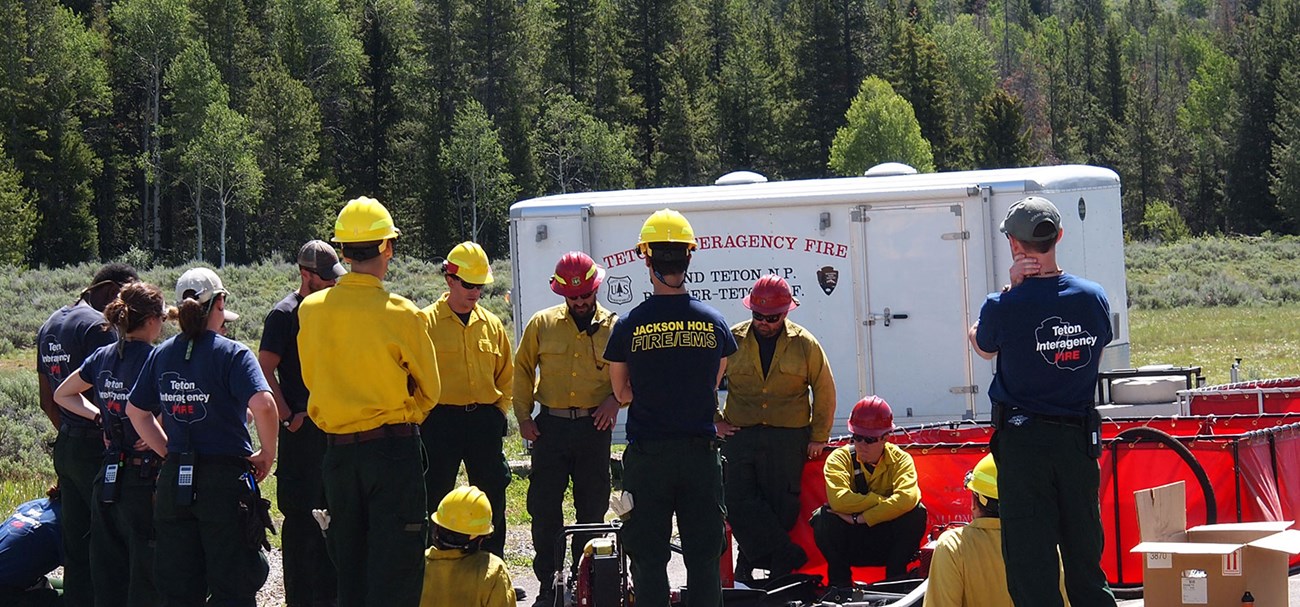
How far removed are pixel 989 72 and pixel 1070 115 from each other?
6.31 metres

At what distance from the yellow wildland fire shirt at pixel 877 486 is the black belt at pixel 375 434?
2.56m

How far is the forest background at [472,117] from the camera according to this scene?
5794cm

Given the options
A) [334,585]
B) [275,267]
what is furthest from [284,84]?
[334,585]

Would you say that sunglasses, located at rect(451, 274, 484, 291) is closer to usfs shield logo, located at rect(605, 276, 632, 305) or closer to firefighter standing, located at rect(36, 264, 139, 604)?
firefighter standing, located at rect(36, 264, 139, 604)

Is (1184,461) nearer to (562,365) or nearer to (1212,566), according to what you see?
(1212,566)

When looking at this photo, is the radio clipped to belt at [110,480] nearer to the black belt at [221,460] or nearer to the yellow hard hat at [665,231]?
the black belt at [221,460]

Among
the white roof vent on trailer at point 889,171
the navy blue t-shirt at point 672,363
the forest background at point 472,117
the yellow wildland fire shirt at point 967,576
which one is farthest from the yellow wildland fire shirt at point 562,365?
the forest background at point 472,117

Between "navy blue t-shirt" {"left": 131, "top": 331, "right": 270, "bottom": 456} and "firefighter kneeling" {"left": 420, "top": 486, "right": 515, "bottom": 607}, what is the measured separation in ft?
3.15

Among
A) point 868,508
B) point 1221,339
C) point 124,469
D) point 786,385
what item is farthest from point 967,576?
point 1221,339

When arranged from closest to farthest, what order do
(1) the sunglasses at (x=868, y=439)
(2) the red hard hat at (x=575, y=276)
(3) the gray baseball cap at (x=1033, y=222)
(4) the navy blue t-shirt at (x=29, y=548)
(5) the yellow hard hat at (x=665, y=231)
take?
(3) the gray baseball cap at (x=1033, y=222) < (5) the yellow hard hat at (x=665, y=231) < (4) the navy blue t-shirt at (x=29, y=548) < (1) the sunglasses at (x=868, y=439) < (2) the red hard hat at (x=575, y=276)

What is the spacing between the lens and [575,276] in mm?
A: 7820

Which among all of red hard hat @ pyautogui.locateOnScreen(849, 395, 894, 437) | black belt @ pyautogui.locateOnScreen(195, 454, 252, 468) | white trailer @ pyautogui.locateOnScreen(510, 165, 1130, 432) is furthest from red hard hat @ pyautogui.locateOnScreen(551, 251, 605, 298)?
white trailer @ pyautogui.locateOnScreen(510, 165, 1130, 432)

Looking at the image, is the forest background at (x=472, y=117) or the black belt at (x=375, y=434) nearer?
the black belt at (x=375, y=434)

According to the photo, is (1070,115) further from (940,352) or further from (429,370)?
(429,370)
